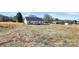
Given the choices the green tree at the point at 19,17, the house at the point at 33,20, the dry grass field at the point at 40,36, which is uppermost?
the green tree at the point at 19,17

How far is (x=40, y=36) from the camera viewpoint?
10.2 ft

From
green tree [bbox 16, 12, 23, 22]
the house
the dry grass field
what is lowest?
the dry grass field

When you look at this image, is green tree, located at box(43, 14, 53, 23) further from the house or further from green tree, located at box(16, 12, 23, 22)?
green tree, located at box(16, 12, 23, 22)

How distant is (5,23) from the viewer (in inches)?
122

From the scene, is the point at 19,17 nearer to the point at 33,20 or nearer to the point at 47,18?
the point at 33,20

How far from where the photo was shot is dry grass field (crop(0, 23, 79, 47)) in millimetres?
3062

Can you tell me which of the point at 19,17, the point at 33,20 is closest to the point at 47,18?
the point at 33,20

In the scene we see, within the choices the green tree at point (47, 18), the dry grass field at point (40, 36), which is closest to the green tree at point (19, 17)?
the dry grass field at point (40, 36)

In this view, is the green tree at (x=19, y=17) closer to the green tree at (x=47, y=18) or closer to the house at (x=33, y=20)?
the house at (x=33, y=20)

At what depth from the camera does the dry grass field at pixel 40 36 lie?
306cm

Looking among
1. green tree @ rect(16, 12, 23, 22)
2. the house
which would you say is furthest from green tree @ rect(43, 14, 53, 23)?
green tree @ rect(16, 12, 23, 22)
